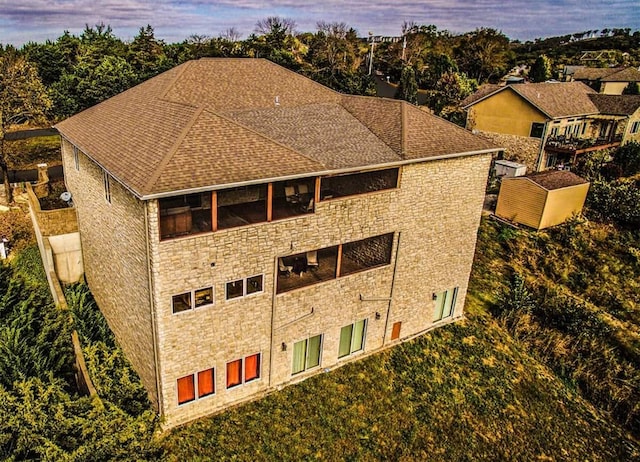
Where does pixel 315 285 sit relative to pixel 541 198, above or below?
above

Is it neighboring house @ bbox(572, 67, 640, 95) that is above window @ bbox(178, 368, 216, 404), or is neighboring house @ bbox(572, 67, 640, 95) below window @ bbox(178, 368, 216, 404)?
above

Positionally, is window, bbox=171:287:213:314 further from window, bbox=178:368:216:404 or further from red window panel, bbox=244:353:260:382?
red window panel, bbox=244:353:260:382

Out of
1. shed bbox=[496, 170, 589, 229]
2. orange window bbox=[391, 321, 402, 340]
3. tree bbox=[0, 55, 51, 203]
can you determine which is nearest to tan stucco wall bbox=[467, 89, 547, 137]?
shed bbox=[496, 170, 589, 229]

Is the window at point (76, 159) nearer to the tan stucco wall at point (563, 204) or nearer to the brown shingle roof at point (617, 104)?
the tan stucco wall at point (563, 204)

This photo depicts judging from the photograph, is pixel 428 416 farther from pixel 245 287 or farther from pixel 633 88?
pixel 633 88

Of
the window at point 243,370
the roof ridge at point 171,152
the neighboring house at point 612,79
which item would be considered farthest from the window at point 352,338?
the neighboring house at point 612,79

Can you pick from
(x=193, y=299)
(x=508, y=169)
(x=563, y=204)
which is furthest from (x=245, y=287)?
(x=508, y=169)
